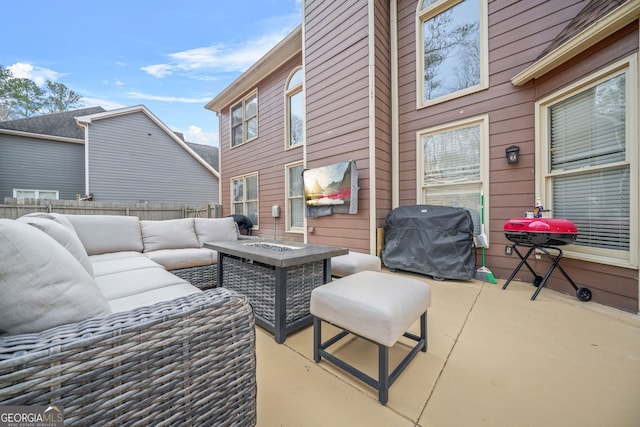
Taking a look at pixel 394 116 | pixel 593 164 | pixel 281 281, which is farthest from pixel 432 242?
pixel 281 281

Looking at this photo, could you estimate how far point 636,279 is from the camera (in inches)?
84.7

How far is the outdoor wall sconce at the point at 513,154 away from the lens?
10.0 feet

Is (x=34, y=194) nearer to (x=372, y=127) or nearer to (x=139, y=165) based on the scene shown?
(x=139, y=165)

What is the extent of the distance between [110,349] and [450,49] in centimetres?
499

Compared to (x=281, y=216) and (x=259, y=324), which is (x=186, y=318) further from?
→ (x=281, y=216)

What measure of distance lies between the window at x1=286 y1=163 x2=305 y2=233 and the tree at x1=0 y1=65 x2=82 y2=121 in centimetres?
1306

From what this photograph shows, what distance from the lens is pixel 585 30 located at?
90.4 inches

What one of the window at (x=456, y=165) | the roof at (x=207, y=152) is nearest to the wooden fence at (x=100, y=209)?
the window at (x=456, y=165)

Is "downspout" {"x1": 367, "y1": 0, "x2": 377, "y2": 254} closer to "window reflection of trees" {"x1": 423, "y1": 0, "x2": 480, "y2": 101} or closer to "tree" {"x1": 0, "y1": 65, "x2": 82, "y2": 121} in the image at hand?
"window reflection of trees" {"x1": 423, "y1": 0, "x2": 480, "y2": 101}

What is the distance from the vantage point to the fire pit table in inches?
70.1

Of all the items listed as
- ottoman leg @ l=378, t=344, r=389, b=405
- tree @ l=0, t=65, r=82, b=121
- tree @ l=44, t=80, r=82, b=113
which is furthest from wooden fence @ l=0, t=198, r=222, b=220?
tree @ l=44, t=80, r=82, b=113

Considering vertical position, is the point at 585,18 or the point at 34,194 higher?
the point at 585,18

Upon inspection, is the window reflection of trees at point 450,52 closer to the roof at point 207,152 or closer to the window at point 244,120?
the window at point 244,120

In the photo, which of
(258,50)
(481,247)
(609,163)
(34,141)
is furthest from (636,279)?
(34,141)
